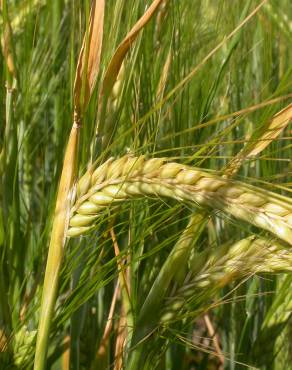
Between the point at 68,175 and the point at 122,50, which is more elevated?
the point at 122,50

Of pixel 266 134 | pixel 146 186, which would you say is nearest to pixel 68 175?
pixel 146 186

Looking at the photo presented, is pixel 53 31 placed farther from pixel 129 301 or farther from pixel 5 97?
pixel 129 301

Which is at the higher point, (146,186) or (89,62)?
(89,62)

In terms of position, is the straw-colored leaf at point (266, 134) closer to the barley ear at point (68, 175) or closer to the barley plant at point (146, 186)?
the barley plant at point (146, 186)

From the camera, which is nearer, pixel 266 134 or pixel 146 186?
pixel 146 186

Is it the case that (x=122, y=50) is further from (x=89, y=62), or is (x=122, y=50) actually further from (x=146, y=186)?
(x=146, y=186)

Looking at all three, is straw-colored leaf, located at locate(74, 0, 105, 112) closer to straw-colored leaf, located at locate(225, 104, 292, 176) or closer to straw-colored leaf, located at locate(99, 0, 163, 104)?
straw-colored leaf, located at locate(99, 0, 163, 104)

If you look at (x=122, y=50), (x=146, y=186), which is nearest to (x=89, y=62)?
(x=122, y=50)

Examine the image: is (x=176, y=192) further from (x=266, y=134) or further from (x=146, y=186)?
(x=266, y=134)
